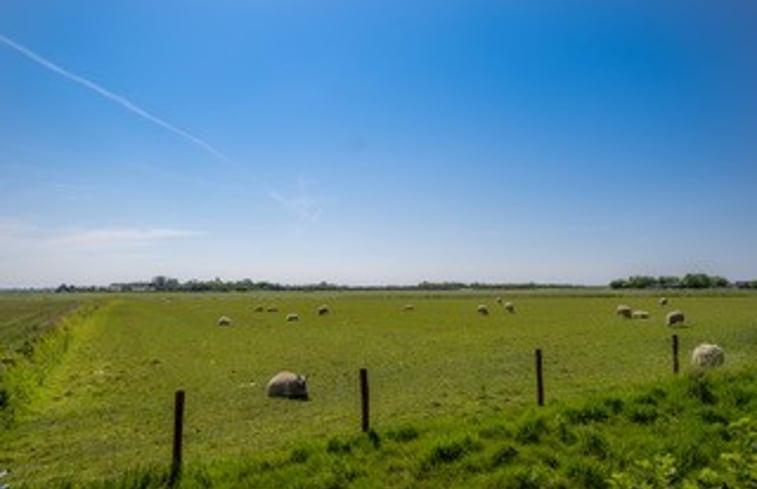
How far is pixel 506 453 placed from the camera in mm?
14773

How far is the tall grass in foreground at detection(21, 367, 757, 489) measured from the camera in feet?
43.8

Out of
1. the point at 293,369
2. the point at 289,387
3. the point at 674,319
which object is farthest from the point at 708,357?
the point at 674,319

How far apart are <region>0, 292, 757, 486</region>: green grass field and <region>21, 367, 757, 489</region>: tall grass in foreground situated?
4.39 ft

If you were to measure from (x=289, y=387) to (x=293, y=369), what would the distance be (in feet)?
24.2

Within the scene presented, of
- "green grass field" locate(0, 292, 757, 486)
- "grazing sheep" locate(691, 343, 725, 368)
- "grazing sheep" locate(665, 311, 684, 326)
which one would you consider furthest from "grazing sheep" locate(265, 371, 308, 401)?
"grazing sheep" locate(665, 311, 684, 326)

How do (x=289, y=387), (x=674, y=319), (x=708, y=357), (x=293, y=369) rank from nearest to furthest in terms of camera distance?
1. (x=289, y=387)
2. (x=708, y=357)
3. (x=293, y=369)
4. (x=674, y=319)

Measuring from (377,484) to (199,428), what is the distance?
8763 mm

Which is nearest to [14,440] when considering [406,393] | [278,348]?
[406,393]

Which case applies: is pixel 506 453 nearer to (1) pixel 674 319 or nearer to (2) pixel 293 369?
(2) pixel 293 369

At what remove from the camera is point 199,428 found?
66.1 feet

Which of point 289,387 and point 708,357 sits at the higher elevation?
point 708,357

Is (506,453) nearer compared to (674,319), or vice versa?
(506,453)

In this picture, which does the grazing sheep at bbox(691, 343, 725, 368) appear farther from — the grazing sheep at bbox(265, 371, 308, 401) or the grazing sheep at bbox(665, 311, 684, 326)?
the grazing sheep at bbox(665, 311, 684, 326)

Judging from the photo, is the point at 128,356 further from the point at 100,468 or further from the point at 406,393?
the point at 100,468
